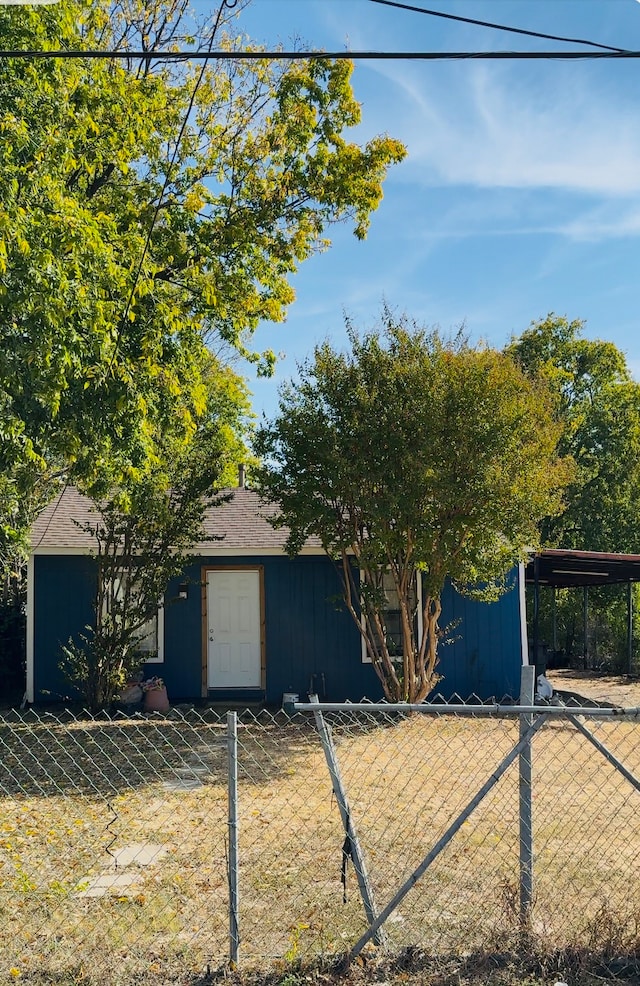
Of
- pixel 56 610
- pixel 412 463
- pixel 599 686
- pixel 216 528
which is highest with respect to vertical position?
pixel 412 463

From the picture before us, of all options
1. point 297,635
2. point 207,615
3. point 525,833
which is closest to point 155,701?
point 207,615

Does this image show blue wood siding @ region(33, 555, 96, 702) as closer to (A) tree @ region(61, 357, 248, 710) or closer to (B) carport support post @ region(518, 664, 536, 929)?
(A) tree @ region(61, 357, 248, 710)

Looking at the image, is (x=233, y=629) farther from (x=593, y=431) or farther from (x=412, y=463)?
(x=593, y=431)

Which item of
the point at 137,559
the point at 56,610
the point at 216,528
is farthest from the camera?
the point at 216,528

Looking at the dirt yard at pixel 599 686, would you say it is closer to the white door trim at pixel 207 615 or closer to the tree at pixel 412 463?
the tree at pixel 412 463

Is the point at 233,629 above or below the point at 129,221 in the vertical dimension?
below

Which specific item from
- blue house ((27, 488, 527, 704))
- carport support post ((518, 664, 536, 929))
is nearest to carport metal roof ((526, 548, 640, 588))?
blue house ((27, 488, 527, 704))

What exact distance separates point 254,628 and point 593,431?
20268mm

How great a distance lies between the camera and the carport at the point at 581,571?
562 inches

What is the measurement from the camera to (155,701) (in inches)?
531

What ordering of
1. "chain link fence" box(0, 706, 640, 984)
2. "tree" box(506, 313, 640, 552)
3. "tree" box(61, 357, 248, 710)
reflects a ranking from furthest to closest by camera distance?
"tree" box(506, 313, 640, 552) → "tree" box(61, 357, 248, 710) → "chain link fence" box(0, 706, 640, 984)

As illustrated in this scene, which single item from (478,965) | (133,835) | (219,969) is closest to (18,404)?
(133,835)

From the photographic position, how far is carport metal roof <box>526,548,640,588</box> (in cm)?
1423

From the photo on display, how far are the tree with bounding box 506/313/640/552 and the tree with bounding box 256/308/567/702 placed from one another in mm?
16259
